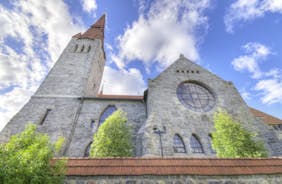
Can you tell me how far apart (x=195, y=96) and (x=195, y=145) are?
475 cm

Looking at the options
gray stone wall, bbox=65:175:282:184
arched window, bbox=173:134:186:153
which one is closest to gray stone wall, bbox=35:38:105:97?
arched window, bbox=173:134:186:153

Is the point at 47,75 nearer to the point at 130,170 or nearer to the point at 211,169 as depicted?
the point at 130,170

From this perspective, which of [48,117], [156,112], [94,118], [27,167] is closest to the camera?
[27,167]

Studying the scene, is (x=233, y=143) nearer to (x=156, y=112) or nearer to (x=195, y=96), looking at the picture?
(x=156, y=112)

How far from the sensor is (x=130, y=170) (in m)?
3.73

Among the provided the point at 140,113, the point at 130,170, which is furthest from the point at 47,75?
the point at 130,170

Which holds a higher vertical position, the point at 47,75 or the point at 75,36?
the point at 75,36

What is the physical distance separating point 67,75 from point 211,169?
55.7 feet

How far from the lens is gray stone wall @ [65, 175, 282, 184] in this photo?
3566mm

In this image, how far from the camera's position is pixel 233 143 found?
788 centimetres

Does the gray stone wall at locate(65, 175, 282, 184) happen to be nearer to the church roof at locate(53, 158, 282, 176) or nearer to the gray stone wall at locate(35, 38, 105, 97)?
the church roof at locate(53, 158, 282, 176)

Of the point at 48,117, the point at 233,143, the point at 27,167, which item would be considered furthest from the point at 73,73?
the point at 233,143

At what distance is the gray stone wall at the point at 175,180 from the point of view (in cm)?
357

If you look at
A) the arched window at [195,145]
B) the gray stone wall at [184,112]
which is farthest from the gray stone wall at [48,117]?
the arched window at [195,145]
